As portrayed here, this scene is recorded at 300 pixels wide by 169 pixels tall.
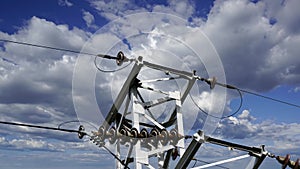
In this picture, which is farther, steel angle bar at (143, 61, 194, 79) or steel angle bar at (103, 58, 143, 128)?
steel angle bar at (143, 61, 194, 79)

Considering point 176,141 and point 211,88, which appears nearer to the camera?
point 176,141

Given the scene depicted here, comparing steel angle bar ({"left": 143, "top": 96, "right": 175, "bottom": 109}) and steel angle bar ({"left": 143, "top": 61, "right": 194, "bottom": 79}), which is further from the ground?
steel angle bar ({"left": 143, "top": 61, "right": 194, "bottom": 79})

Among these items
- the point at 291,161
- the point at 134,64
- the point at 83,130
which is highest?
the point at 134,64

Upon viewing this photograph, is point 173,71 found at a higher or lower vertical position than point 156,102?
higher

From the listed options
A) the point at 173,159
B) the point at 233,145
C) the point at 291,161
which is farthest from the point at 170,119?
the point at 291,161

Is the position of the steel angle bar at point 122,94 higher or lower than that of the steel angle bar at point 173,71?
lower

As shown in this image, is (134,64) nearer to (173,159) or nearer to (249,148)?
(173,159)

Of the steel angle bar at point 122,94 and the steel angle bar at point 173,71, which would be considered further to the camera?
the steel angle bar at point 173,71

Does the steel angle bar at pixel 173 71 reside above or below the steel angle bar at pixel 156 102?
above

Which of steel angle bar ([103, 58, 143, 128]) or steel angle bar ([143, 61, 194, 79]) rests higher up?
steel angle bar ([143, 61, 194, 79])

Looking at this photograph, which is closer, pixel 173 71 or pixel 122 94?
pixel 122 94

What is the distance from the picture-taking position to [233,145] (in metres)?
14.9

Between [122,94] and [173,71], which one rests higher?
[173,71]

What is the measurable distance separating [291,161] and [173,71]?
5.77 m
